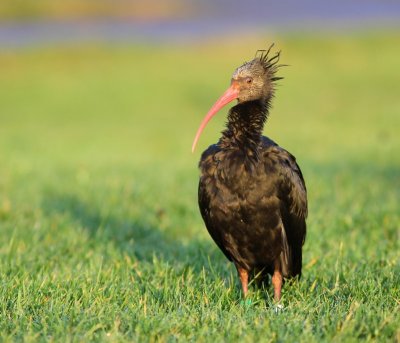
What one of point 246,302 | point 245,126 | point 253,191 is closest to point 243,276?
point 246,302

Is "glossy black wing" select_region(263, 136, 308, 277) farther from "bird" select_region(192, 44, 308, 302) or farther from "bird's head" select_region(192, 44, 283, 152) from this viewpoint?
"bird's head" select_region(192, 44, 283, 152)

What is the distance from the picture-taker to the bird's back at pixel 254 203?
4781mm

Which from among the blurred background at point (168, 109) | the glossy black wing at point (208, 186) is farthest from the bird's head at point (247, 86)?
the blurred background at point (168, 109)

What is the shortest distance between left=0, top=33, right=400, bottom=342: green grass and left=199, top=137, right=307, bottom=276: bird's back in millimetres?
289

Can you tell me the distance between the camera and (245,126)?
197 inches

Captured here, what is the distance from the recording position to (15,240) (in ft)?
21.7

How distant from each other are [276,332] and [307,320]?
0.83 feet

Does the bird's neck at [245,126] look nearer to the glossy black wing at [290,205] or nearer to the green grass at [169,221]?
the glossy black wing at [290,205]

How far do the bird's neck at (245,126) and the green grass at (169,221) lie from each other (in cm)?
94

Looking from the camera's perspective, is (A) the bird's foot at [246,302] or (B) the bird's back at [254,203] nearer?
(A) the bird's foot at [246,302]

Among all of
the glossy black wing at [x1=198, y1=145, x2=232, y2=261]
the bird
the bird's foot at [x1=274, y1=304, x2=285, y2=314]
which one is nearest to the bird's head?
the bird

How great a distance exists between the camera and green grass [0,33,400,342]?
13.2ft

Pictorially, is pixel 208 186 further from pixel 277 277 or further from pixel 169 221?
pixel 169 221

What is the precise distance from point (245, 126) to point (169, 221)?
299 cm
